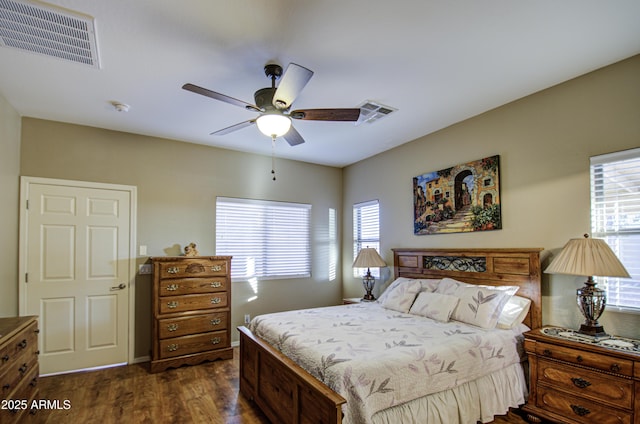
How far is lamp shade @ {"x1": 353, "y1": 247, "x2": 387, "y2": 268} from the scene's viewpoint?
4477mm

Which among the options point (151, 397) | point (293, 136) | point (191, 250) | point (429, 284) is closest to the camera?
point (293, 136)

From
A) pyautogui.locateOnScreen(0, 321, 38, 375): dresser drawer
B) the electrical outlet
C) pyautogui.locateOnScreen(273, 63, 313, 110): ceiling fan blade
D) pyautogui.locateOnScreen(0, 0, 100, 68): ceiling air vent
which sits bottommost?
pyautogui.locateOnScreen(0, 321, 38, 375): dresser drawer

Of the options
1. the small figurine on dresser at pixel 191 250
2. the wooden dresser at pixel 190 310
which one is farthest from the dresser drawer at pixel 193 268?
the small figurine on dresser at pixel 191 250

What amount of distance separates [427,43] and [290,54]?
3.14ft

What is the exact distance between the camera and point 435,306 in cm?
316

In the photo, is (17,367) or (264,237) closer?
(17,367)

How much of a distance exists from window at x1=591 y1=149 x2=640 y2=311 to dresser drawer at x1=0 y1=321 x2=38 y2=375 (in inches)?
163

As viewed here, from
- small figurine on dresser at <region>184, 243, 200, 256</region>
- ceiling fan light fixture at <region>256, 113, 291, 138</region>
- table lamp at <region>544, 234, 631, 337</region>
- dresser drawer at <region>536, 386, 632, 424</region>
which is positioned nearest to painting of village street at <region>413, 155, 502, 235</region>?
table lamp at <region>544, 234, 631, 337</region>

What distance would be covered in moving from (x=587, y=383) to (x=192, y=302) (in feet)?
12.2

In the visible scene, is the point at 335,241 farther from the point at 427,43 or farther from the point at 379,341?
the point at 427,43

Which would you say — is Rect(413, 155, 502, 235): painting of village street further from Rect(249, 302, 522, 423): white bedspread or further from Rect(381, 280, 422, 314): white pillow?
Rect(249, 302, 522, 423): white bedspread

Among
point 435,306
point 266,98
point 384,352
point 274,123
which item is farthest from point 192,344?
point 266,98

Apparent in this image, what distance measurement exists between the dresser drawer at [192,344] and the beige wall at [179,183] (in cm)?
51

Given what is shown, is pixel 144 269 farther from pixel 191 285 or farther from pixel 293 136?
pixel 293 136
